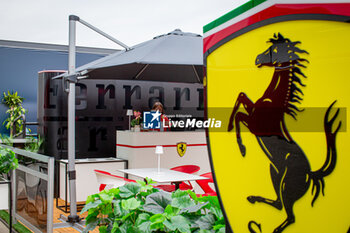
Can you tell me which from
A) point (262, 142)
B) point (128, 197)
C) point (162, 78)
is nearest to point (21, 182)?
point (162, 78)

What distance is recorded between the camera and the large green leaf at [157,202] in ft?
6.04

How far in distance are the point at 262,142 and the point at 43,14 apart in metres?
11.1

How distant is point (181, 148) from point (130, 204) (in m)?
4.72

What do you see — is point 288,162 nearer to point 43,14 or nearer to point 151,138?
point 151,138

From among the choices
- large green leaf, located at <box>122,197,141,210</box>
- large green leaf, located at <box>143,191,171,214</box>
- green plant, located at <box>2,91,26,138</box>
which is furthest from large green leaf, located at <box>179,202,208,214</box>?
green plant, located at <box>2,91,26,138</box>

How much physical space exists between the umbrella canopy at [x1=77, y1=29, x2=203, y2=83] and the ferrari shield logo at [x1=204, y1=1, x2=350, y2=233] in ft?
9.22

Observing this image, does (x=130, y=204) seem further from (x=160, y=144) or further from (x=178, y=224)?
(x=160, y=144)

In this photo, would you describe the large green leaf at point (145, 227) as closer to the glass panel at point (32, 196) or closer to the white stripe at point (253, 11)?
the white stripe at point (253, 11)

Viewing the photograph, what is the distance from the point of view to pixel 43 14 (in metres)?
11.4

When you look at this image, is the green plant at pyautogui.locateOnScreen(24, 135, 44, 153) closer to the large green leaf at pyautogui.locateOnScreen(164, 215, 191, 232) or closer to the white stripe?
the large green leaf at pyautogui.locateOnScreen(164, 215, 191, 232)

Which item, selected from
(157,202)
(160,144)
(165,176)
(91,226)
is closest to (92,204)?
(91,226)

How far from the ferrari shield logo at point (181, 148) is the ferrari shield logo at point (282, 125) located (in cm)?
508

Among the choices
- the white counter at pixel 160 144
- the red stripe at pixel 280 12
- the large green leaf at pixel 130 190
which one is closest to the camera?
the red stripe at pixel 280 12

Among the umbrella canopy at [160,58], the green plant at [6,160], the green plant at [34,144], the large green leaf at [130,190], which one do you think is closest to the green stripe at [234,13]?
the large green leaf at [130,190]
